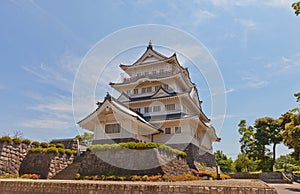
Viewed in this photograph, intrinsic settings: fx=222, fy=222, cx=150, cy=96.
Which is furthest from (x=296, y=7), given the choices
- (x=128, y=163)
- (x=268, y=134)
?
(x=268, y=134)

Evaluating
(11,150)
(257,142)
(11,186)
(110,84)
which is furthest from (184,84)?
(11,186)

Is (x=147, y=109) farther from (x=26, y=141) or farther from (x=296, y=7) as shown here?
(x=296, y=7)

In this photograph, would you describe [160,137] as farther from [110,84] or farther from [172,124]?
[110,84]

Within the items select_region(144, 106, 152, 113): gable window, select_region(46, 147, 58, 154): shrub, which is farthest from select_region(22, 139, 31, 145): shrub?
select_region(144, 106, 152, 113): gable window

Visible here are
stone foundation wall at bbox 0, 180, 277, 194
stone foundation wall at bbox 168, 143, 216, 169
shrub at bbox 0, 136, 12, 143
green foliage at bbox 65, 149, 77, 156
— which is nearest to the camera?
stone foundation wall at bbox 0, 180, 277, 194

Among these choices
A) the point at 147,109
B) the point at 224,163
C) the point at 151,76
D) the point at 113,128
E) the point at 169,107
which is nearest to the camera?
the point at 113,128

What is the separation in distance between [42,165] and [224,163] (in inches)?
1444

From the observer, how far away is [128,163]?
13773 millimetres

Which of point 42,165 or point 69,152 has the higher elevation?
point 69,152

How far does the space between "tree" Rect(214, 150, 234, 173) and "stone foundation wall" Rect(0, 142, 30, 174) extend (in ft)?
119

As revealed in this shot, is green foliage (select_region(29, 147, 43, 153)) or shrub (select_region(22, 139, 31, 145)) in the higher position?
shrub (select_region(22, 139, 31, 145))

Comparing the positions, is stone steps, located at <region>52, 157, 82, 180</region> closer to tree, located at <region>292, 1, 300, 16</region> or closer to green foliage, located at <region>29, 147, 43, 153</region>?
green foliage, located at <region>29, 147, 43, 153</region>

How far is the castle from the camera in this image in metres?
18.8

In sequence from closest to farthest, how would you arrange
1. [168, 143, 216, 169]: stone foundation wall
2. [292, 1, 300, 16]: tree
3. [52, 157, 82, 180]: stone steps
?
[292, 1, 300, 16]: tree, [52, 157, 82, 180]: stone steps, [168, 143, 216, 169]: stone foundation wall
